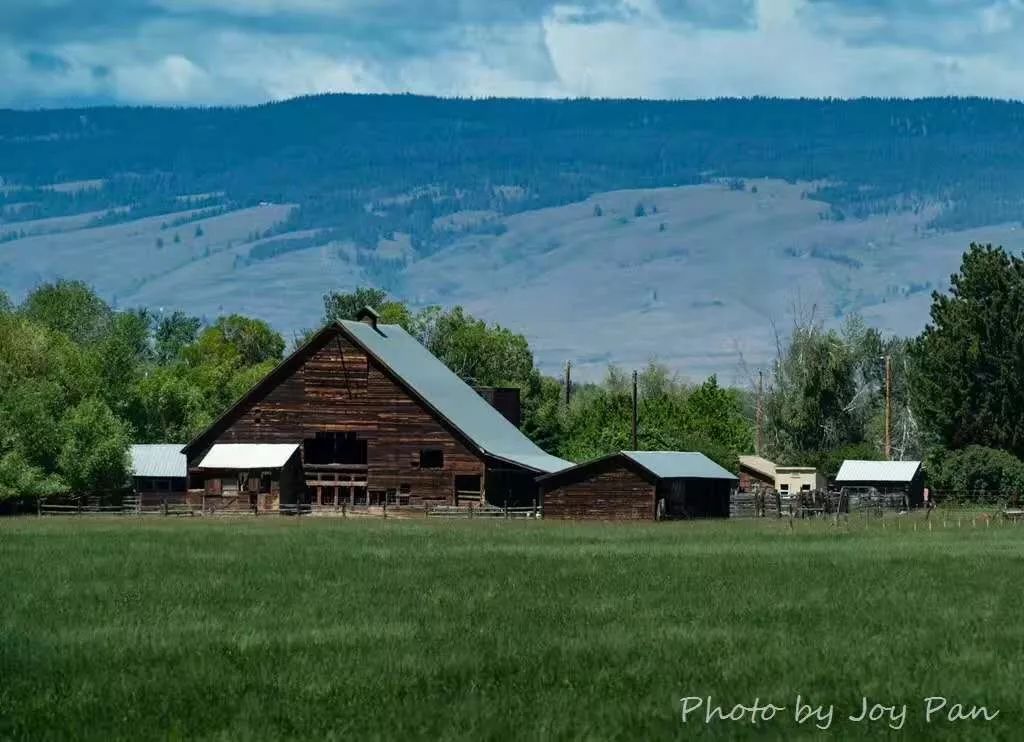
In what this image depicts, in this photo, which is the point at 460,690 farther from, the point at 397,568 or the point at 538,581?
the point at 397,568

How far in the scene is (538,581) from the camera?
142ft

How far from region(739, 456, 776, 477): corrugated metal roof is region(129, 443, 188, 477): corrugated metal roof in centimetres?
3376

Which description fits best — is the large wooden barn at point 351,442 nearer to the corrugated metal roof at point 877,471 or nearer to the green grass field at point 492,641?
the corrugated metal roof at point 877,471

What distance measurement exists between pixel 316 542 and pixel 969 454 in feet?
168

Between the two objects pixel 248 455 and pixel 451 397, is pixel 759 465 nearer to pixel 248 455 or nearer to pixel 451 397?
pixel 451 397

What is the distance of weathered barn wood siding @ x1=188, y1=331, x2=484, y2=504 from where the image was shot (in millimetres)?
97438

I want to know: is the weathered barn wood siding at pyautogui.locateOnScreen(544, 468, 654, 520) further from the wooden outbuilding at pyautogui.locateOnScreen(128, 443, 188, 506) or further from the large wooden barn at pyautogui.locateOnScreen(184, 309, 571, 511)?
the wooden outbuilding at pyautogui.locateOnScreen(128, 443, 188, 506)

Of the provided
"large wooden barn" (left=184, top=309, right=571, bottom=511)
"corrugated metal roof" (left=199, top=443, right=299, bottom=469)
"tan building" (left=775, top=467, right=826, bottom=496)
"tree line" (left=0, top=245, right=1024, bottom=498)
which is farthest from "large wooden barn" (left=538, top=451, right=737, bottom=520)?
"tan building" (left=775, top=467, right=826, bottom=496)

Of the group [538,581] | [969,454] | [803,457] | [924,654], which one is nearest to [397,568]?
[538,581]

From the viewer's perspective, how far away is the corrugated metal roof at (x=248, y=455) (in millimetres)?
97500

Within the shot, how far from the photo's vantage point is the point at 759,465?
126m

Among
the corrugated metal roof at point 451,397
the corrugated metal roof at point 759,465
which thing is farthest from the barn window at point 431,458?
the corrugated metal roof at point 759,465

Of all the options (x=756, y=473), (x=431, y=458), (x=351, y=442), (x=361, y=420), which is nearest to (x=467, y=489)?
(x=431, y=458)

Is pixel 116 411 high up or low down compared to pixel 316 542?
up
